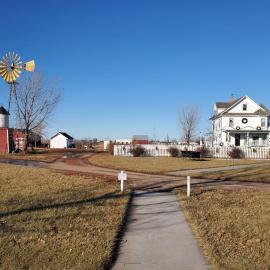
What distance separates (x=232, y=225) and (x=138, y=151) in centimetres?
3357

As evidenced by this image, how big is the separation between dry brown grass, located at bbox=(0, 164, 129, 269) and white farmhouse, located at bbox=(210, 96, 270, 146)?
151 ft

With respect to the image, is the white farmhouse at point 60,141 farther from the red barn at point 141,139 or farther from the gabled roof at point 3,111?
the gabled roof at point 3,111

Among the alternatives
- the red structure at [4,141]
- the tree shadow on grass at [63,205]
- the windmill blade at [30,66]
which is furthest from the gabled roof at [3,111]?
the tree shadow on grass at [63,205]

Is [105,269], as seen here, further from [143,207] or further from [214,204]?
[214,204]

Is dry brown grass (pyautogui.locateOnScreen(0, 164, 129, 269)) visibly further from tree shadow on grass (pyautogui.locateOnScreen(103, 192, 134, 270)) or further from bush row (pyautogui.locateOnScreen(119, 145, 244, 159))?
bush row (pyautogui.locateOnScreen(119, 145, 244, 159))

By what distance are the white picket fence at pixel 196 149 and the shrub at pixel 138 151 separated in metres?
0.40

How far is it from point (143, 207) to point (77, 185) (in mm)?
5326

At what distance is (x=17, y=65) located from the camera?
123 ft

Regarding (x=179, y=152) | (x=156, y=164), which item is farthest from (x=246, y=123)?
(x=156, y=164)

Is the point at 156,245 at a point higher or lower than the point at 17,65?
lower

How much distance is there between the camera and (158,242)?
25.5 feet

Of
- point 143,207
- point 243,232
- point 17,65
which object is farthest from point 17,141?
point 243,232

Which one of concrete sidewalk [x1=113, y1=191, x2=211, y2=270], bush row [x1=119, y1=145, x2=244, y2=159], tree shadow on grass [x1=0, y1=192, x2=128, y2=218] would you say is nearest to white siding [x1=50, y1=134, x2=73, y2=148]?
bush row [x1=119, y1=145, x2=244, y2=159]

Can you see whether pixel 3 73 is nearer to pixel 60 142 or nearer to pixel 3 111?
pixel 3 111
